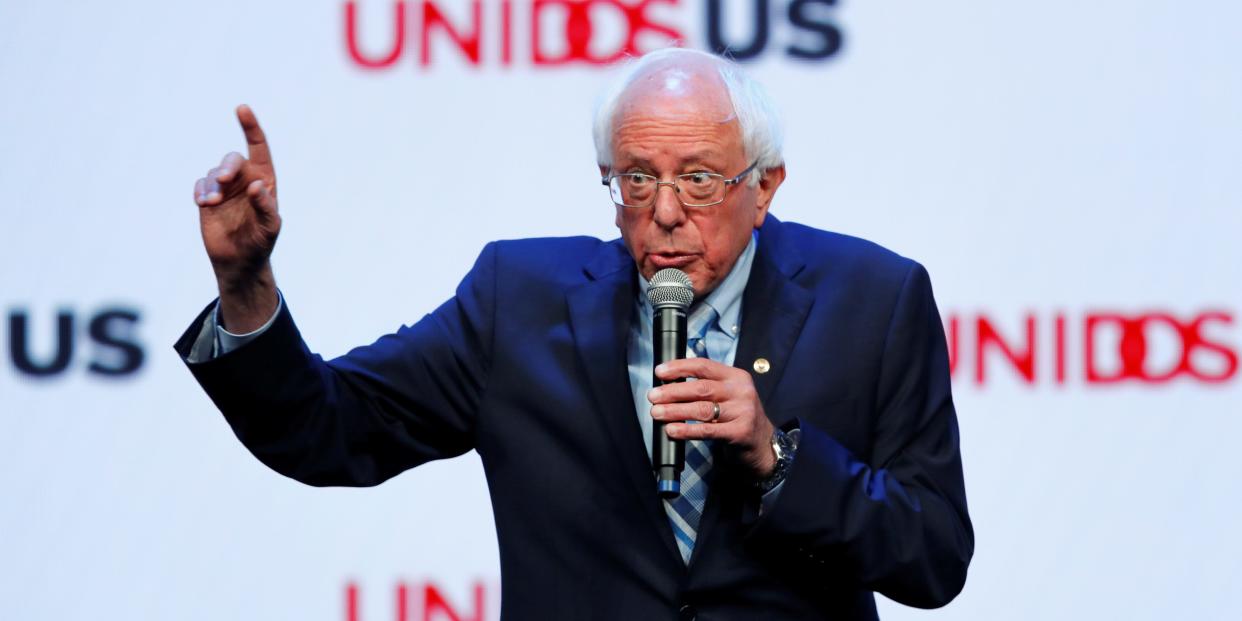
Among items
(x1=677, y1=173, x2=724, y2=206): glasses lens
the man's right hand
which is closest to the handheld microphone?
(x1=677, y1=173, x2=724, y2=206): glasses lens

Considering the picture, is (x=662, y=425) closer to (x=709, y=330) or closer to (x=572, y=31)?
(x=709, y=330)

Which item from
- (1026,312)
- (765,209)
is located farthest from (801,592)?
(1026,312)

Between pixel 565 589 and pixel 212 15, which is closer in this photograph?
pixel 565 589

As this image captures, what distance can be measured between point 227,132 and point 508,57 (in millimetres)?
612

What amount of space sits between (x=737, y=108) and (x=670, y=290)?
296 millimetres

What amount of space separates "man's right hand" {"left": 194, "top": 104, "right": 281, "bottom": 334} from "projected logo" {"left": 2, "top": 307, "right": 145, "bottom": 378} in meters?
1.56

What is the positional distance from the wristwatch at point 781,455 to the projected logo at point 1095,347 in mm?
1384

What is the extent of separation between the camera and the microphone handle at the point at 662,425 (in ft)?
5.71

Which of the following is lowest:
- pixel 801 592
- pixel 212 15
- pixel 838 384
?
pixel 801 592

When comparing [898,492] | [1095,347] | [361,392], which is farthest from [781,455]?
[1095,347]

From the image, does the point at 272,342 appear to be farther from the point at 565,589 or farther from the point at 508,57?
the point at 508,57

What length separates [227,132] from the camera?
10.9 ft

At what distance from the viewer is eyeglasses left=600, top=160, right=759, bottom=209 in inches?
77.9

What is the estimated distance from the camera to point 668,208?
6.42 feet
